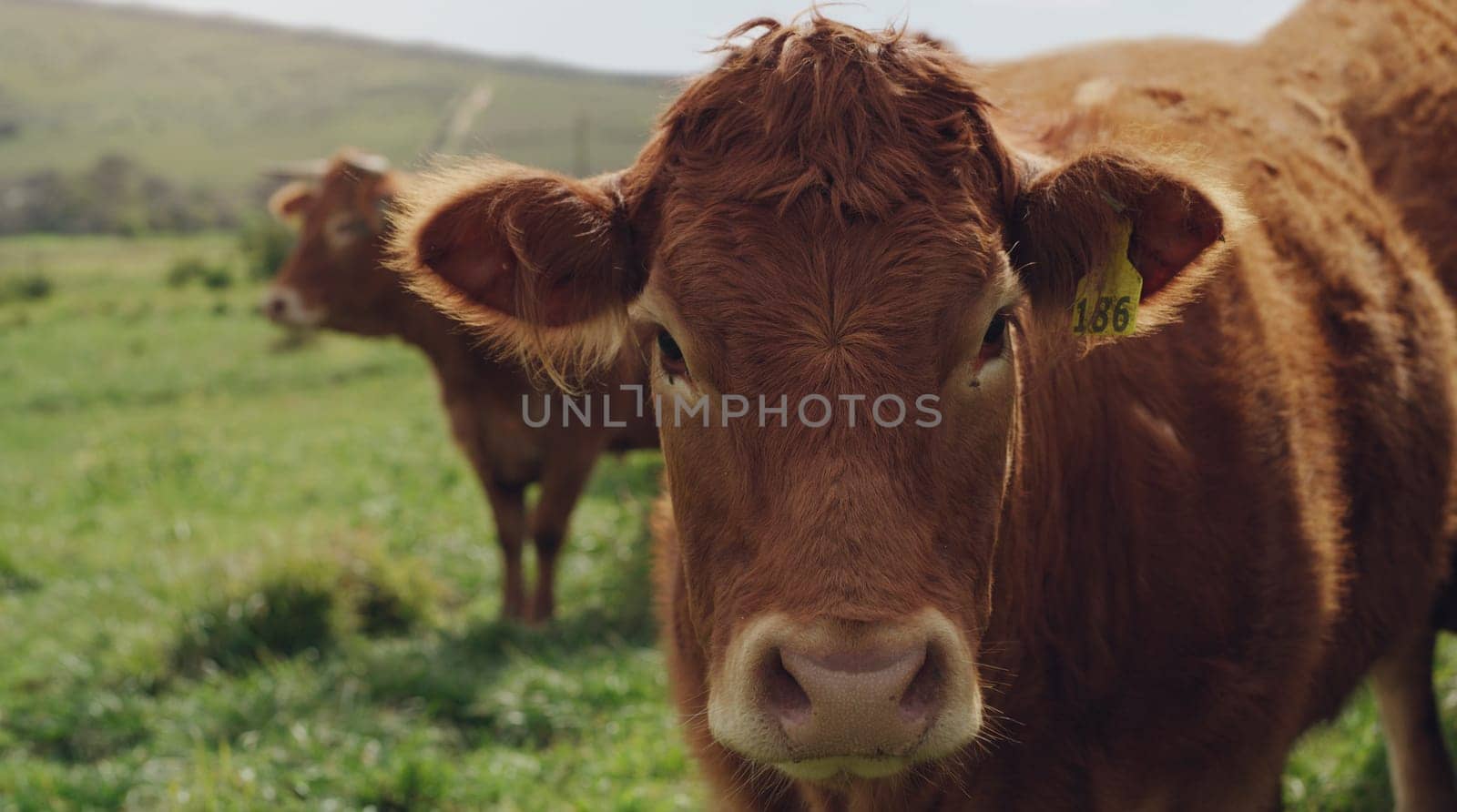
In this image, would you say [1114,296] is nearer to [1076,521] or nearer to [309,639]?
[1076,521]

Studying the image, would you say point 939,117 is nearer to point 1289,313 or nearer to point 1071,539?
point 1071,539

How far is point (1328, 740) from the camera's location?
14.1ft

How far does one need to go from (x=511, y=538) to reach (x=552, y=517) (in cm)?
29

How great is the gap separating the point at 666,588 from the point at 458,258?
3.89ft

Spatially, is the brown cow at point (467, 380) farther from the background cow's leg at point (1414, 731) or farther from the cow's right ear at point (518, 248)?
the background cow's leg at point (1414, 731)

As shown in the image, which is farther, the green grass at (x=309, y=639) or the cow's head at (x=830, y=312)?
the green grass at (x=309, y=639)

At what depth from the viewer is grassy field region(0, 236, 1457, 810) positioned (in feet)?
14.2

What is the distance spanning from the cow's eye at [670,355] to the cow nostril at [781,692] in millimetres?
620

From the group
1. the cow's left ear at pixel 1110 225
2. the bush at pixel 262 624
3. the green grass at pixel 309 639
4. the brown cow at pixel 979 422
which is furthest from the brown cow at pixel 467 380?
the cow's left ear at pixel 1110 225

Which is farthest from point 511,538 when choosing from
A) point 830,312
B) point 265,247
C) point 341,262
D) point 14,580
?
point 265,247

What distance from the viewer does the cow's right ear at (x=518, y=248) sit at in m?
2.30

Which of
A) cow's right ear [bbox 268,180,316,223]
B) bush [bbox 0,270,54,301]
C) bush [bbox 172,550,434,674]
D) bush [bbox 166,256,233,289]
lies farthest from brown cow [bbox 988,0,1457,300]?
bush [bbox 0,270,54,301]

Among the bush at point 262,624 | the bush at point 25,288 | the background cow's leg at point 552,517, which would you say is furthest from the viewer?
the bush at point 25,288

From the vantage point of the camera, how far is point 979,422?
2.18m
